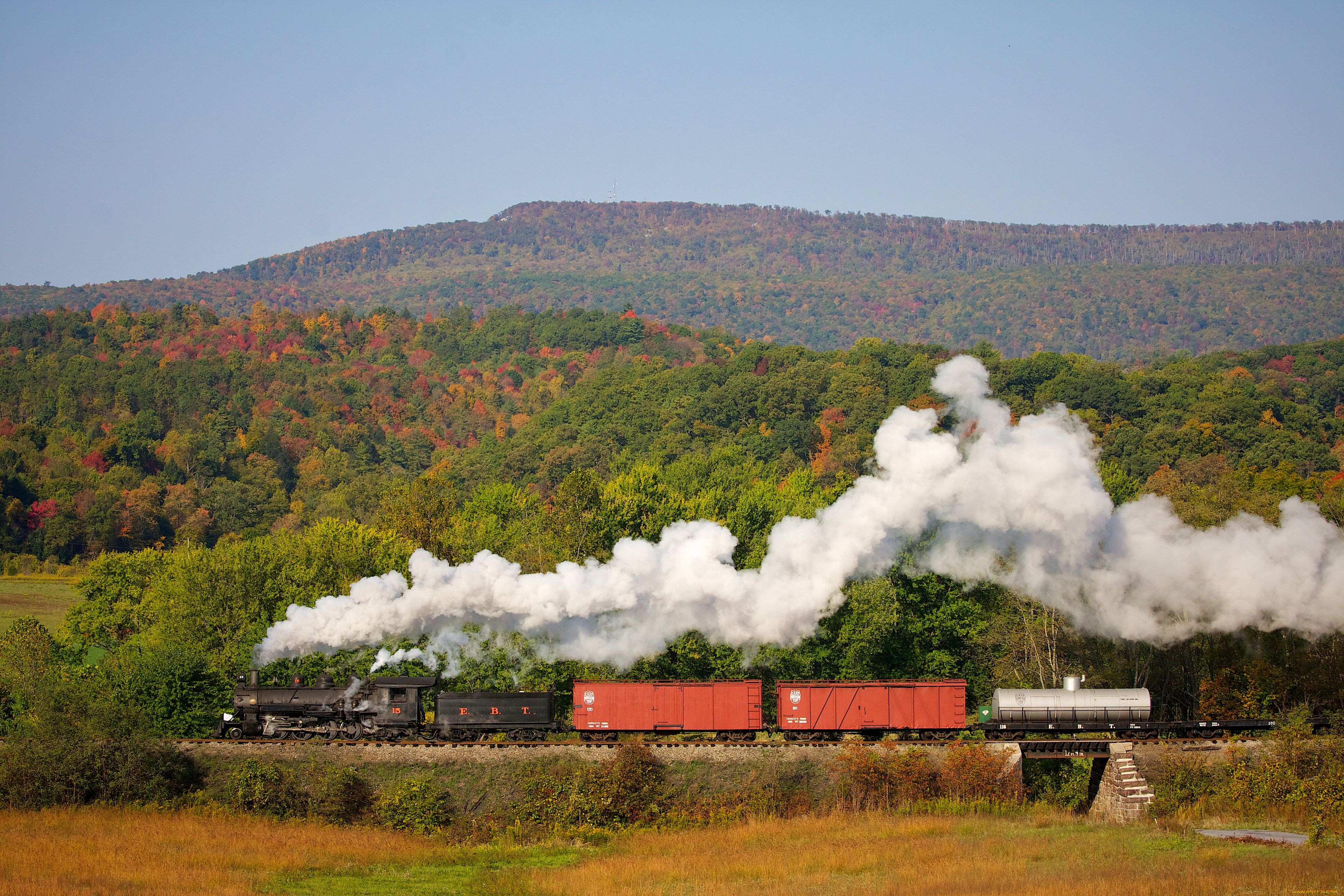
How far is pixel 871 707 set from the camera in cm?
5647

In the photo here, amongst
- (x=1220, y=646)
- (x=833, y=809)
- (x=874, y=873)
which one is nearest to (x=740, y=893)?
(x=874, y=873)

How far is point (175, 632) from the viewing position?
74312 millimetres

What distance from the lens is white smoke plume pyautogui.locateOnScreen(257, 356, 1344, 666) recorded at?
179 ft

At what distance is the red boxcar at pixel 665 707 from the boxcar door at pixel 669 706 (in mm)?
15

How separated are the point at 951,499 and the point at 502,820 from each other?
22.9 m

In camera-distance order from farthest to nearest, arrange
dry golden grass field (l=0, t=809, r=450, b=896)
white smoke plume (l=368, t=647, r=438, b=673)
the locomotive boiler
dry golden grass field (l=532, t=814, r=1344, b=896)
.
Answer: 1. the locomotive boiler
2. white smoke plume (l=368, t=647, r=438, b=673)
3. dry golden grass field (l=0, t=809, r=450, b=896)
4. dry golden grass field (l=532, t=814, r=1344, b=896)

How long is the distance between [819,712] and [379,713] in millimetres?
19523

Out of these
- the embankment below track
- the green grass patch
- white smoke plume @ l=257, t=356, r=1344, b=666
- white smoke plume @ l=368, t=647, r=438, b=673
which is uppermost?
white smoke plume @ l=257, t=356, r=1344, b=666

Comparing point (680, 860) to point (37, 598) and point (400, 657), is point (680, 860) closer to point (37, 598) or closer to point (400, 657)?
point (400, 657)

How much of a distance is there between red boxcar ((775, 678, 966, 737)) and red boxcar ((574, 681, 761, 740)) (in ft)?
5.84

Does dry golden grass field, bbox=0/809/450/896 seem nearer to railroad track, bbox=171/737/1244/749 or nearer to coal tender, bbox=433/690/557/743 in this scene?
railroad track, bbox=171/737/1244/749

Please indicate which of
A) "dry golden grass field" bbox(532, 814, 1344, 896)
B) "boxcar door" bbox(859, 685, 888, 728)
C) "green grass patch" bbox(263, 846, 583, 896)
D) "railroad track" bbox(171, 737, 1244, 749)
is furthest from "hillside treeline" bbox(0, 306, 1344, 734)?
"dry golden grass field" bbox(532, 814, 1344, 896)

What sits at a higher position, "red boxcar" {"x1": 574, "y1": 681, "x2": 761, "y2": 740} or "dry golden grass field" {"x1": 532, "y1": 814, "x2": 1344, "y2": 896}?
"red boxcar" {"x1": 574, "y1": 681, "x2": 761, "y2": 740}

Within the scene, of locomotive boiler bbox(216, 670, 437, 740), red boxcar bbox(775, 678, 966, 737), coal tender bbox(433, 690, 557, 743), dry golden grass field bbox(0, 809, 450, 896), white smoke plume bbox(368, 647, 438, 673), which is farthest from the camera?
locomotive boiler bbox(216, 670, 437, 740)
